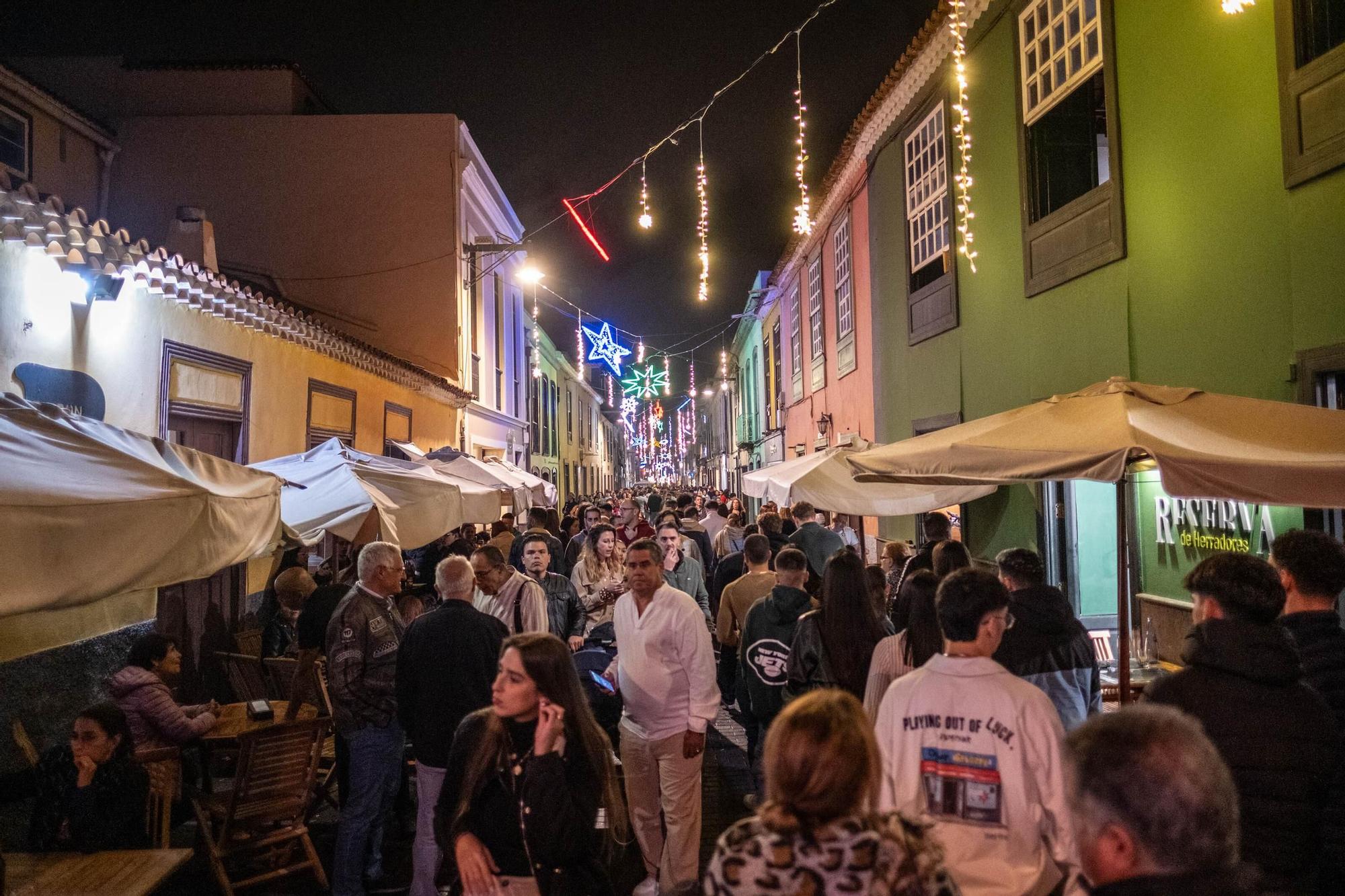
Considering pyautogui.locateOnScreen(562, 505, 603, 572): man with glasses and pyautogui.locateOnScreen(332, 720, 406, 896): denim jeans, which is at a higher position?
pyautogui.locateOnScreen(562, 505, 603, 572): man with glasses

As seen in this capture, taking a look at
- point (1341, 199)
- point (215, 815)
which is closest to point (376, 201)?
point (215, 815)

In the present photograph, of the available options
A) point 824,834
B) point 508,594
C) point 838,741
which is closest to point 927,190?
point 508,594

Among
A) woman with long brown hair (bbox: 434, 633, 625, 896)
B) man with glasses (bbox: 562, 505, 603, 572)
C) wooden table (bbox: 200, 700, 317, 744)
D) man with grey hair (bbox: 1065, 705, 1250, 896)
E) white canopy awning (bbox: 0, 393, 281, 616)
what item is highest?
white canopy awning (bbox: 0, 393, 281, 616)

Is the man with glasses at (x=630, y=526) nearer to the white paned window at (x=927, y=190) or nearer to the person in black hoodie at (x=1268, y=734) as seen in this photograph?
the white paned window at (x=927, y=190)

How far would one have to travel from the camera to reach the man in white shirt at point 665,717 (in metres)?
Result: 4.96

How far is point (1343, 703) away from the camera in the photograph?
9.98ft

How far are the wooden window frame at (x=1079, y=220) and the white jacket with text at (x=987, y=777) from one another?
554cm

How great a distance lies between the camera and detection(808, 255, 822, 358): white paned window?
18500mm

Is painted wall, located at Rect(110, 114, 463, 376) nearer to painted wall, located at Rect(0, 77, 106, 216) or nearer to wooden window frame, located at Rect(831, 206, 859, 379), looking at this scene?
painted wall, located at Rect(0, 77, 106, 216)

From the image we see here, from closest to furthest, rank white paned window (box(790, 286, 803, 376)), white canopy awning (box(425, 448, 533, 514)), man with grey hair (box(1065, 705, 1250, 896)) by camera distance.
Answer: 1. man with grey hair (box(1065, 705, 1250, 896))
2. white canopy awning (box(425, 448, 533, 514))
3. white paned window (box(790, 286, 803, 376))

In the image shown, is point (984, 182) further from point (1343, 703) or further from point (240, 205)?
point (240, 205)

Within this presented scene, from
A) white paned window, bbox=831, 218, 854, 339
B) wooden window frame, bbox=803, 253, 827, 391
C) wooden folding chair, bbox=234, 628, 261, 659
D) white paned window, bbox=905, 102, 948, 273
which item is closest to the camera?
wooden folding chair, bbox=234, 628, 261, 659

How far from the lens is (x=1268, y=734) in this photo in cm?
266

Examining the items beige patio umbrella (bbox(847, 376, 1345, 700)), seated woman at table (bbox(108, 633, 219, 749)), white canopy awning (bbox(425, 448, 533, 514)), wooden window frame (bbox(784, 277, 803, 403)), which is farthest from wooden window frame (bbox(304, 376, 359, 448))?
wooden window frame (bbox(784, 277, 803, 403))
